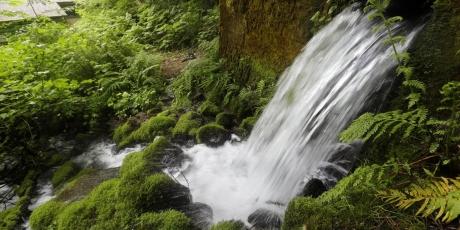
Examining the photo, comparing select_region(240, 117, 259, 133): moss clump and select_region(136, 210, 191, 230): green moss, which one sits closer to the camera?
select_region(136, 210, 191, 230): green moss

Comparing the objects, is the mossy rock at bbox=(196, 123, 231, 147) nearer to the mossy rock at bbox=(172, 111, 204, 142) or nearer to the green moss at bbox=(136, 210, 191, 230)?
the mossy rock at bbox=(172, 111, 204, 142)

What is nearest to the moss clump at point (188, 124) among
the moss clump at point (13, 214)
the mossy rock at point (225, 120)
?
the mossy rock at point (225, 120)

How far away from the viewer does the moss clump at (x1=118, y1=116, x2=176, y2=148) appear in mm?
5426

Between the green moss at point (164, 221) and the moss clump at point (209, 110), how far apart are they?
9.18 ft

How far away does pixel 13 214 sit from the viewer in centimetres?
413

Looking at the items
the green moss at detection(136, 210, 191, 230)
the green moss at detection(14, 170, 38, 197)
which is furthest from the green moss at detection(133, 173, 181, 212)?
the green moss at detection(14, 170, 38, 197)

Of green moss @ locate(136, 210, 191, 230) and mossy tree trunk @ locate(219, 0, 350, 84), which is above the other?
mossy tree trunk @ locate(219, 0, 350, 84)

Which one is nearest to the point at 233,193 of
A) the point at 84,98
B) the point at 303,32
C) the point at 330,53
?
the point at 330,53

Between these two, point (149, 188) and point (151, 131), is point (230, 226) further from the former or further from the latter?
point (151, 131)

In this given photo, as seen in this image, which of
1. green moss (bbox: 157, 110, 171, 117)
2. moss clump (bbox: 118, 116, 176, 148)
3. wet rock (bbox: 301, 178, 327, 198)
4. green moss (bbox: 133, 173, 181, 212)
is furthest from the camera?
green moss (bbox: 157, 110, 171, 117)

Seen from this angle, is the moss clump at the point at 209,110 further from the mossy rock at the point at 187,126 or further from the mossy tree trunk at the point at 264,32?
the mossy tree trunk at the point at 264,32

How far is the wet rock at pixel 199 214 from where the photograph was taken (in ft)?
10.3

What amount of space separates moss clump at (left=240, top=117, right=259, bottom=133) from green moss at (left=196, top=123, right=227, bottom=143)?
1.16 feet

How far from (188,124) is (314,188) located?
3.01 metres
